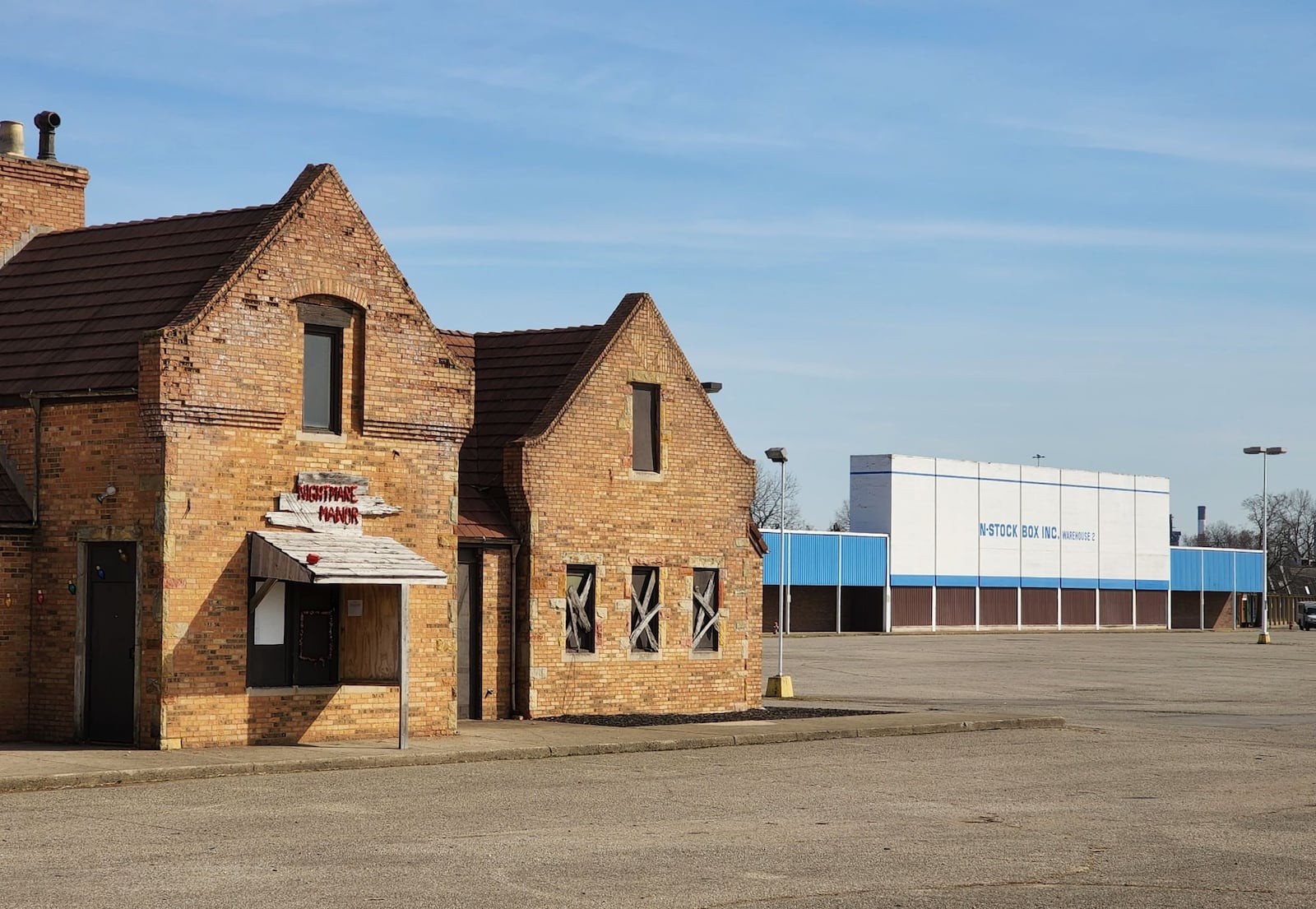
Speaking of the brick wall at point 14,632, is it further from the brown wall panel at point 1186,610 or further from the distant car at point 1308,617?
the distant car at point 1308,617

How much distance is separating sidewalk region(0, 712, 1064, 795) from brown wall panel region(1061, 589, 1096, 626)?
2520 inches

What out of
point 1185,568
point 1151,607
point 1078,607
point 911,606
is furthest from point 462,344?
point 1185,568

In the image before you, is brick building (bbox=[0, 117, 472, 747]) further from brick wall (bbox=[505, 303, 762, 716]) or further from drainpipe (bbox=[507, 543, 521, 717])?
brick wall (bbox=[505, 303, 762, 716])

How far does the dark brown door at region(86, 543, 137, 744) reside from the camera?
20.7m

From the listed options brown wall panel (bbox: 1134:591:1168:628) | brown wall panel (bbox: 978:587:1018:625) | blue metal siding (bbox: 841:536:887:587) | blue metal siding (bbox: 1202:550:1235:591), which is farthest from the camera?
blue metal siding (bbox: 1202:550:1235:591)

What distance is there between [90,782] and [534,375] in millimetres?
11982

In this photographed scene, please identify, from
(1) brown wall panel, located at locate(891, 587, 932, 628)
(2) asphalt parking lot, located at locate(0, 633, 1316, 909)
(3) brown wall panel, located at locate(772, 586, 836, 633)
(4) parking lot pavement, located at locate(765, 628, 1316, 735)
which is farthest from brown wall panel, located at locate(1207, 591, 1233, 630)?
(2) asphalt parking lot, located at locate(0, 633, 1316, 909)

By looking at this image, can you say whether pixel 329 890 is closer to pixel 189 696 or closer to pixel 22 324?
pixel 189 696

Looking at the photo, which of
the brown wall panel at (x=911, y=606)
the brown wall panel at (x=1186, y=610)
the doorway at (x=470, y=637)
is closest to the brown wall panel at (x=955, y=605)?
the brown wall panel at (x=911, y=606)

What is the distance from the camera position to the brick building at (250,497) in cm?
2042

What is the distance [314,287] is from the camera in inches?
854

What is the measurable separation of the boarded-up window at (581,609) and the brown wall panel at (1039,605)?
6368cm

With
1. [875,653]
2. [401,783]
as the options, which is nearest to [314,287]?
[401,783]

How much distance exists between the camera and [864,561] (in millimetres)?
79625
